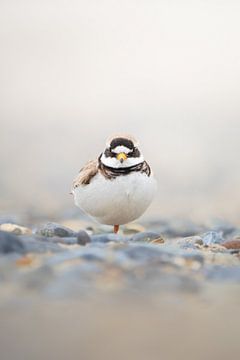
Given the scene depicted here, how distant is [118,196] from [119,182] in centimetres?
14

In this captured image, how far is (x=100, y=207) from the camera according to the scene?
668 cm

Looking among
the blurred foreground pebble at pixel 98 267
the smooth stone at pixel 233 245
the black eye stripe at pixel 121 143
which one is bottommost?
the blurred foreground pebble at pixel 98 267

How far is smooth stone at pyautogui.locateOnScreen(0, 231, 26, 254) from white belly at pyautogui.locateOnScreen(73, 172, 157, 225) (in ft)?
6.61

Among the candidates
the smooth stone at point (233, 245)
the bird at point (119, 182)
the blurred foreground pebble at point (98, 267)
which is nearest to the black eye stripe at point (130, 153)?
the bird at point (119, 182)

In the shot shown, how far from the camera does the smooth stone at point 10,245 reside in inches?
175

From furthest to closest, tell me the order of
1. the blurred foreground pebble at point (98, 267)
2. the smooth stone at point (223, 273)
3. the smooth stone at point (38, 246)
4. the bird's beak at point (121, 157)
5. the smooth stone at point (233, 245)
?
the bird's beak at point (121, 157) < the smooth stone at point (233, 245) < the smooth stone at point (38, 246) < the smooth stone at point (223, 273) < the blurred foreground pebble at point (98, 267)

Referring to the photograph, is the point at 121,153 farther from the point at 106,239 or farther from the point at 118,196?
the point at 106,239

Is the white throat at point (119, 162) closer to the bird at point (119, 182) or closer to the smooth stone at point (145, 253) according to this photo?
the bird at point (119, 182)

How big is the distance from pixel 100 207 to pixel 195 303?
9.52ft

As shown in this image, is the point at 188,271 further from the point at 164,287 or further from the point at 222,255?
the point at 222,255

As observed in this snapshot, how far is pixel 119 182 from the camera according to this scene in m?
6.41

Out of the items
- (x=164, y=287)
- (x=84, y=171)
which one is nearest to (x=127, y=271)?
(x=164, y=287)

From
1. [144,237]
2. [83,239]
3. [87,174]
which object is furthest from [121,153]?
[83,239]

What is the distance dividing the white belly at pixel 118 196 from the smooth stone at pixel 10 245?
201cm
